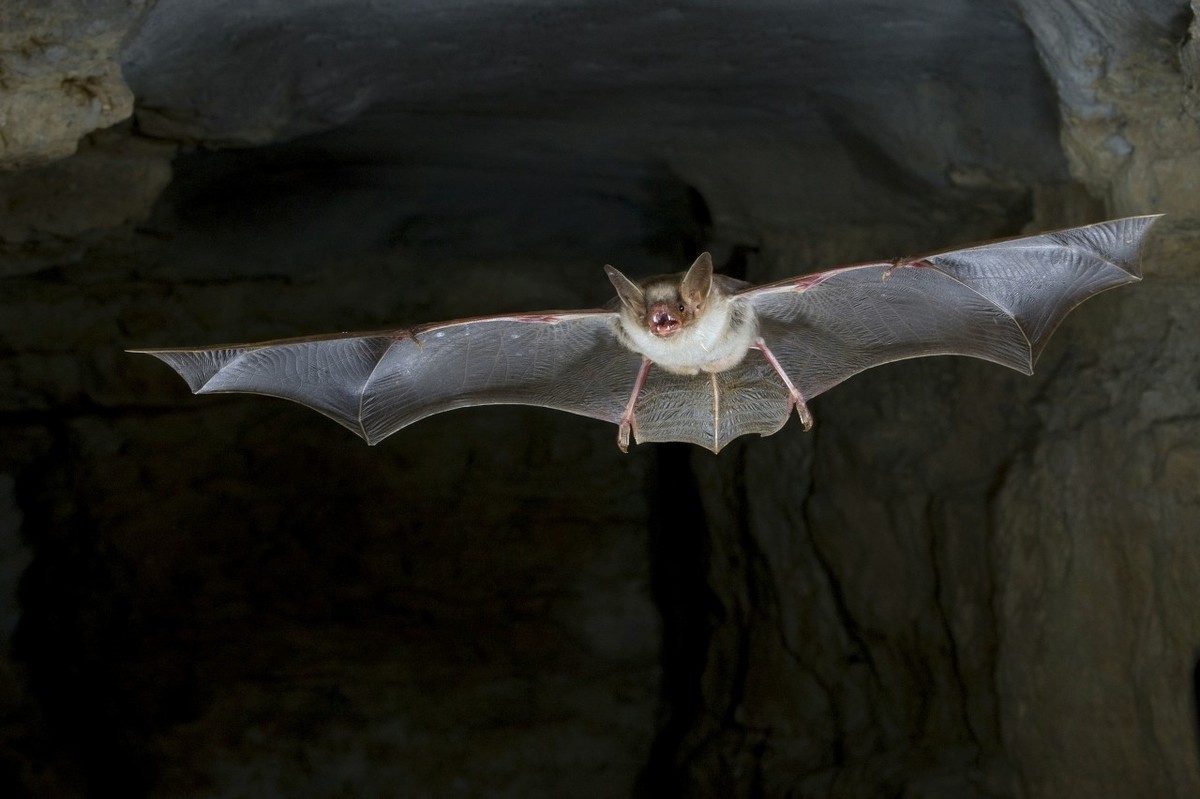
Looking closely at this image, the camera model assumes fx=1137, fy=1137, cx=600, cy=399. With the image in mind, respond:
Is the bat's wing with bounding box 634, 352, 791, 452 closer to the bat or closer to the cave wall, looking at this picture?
the bat

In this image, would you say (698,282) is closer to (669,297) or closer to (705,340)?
(669,297)

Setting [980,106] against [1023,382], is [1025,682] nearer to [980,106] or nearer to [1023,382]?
[1023,382]

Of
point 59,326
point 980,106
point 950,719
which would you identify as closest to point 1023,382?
point 980,106

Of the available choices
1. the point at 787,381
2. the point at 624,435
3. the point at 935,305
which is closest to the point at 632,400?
the point at 624,435

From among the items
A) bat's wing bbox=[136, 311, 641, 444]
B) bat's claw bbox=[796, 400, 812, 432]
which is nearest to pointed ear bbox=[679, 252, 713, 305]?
bat's wing bbox=[136, 311, 641, 444]

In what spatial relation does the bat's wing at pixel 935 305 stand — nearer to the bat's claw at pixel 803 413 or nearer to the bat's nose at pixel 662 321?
the bat's claw at pixel 803 413

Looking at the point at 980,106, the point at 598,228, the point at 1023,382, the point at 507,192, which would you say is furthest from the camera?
the point at 598,228
